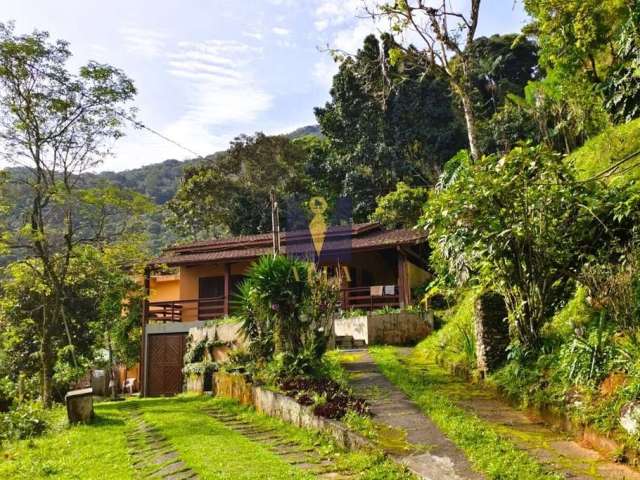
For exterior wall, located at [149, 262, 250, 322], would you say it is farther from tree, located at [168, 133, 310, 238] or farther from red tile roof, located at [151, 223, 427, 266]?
tree, located at [168, 133, 310, 238]

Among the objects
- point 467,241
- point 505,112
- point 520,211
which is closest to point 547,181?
point 520,211

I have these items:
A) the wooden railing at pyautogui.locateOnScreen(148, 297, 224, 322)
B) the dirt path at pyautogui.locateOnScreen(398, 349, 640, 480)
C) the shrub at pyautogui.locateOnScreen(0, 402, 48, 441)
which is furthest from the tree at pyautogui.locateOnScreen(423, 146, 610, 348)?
the wooden railing at pyautogui.locateOnScreen(148, 297, 224, 322)

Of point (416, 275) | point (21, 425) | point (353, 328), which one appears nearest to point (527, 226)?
point (353, 328)

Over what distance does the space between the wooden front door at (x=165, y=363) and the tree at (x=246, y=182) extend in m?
12.9

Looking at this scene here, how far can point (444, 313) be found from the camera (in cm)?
1474

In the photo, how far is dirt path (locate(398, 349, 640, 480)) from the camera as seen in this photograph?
179 inches

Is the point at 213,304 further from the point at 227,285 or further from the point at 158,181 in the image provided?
the point at 158,181

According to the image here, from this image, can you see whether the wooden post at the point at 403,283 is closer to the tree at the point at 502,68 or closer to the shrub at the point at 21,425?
the shrub at the point at 21,425

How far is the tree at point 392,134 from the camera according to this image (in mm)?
27953

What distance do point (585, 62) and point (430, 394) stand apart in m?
10.6

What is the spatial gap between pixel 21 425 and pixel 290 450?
18.8 feet

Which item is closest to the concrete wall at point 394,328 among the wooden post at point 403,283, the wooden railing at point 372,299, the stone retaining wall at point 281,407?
the wooden post at point 403,283

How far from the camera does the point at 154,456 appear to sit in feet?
22.0

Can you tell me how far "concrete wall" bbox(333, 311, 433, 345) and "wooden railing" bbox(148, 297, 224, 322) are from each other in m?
6.74
